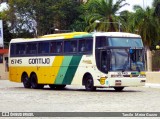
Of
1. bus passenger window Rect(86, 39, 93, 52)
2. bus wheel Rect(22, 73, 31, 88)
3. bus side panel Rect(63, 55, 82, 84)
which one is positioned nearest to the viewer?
bus passenger window Rect(86, 39, 93, 52)

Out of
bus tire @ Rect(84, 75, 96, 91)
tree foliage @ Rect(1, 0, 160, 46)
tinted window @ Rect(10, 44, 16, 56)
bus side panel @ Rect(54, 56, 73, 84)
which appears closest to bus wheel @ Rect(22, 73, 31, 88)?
tinted window @ Rect(10, 44, 16, 56)

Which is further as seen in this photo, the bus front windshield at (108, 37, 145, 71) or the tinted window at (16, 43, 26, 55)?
the tinted window at (16, 43, 26, 55)

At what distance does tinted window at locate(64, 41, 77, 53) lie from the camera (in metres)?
29.6

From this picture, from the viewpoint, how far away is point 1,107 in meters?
17.8

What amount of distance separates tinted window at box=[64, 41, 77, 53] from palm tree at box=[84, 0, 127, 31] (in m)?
40.4

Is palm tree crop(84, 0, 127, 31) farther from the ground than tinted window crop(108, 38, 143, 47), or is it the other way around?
palm tree crop(84, 0, 127, 31)

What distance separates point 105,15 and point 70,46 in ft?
144

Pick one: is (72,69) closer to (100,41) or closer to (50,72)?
(50,72)

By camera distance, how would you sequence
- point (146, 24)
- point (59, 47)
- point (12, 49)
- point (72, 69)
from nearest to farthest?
point (72, 69) < point (59, 47) < point (12, 49) < point (146, 24)

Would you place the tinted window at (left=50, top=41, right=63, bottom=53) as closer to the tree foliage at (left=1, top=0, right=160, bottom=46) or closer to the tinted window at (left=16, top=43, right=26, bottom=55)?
the tinted window at (left=16, top=43, right=26, bottom=55)

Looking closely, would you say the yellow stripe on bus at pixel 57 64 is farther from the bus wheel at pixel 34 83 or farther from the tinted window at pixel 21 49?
the tinted window at pixel 21 49

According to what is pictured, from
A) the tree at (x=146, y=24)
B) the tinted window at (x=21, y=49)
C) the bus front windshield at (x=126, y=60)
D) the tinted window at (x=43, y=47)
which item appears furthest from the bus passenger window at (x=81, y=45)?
the tree at (x=146, y=24)

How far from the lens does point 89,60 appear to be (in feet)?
93.0

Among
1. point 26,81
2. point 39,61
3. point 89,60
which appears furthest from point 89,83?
point 26,81
